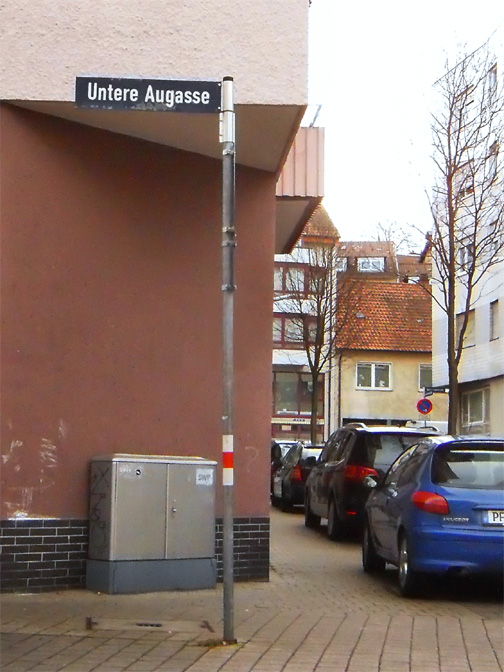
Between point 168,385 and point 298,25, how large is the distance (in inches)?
143

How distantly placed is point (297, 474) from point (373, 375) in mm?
32423

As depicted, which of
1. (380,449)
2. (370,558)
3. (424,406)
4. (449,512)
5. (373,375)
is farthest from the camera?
(373,375)

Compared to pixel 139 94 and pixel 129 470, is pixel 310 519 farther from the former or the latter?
pixel 139 94

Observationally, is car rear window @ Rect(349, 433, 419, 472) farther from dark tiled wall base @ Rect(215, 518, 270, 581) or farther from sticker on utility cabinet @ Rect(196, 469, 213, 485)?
sticker on utility cabinet @ Rect(196, 469, 213, 485)

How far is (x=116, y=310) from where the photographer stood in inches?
413

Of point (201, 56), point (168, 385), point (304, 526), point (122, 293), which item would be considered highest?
point (201, 56)

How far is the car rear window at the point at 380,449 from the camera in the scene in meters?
16.1

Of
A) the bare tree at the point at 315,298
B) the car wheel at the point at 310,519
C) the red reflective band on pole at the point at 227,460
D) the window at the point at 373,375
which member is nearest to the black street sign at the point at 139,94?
the red reflective band on pole at the point at 227,460

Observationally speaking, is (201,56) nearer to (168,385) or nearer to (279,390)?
(168,385)

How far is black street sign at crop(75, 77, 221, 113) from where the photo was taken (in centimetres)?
796

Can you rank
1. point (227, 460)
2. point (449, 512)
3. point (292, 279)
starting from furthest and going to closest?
point (292, 279), point (449, 512), point (227, 460)

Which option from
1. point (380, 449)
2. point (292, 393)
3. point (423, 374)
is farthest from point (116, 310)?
point (423, 374)

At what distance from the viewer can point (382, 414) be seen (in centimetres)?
5562

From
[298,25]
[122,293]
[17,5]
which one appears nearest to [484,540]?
[122,293]
